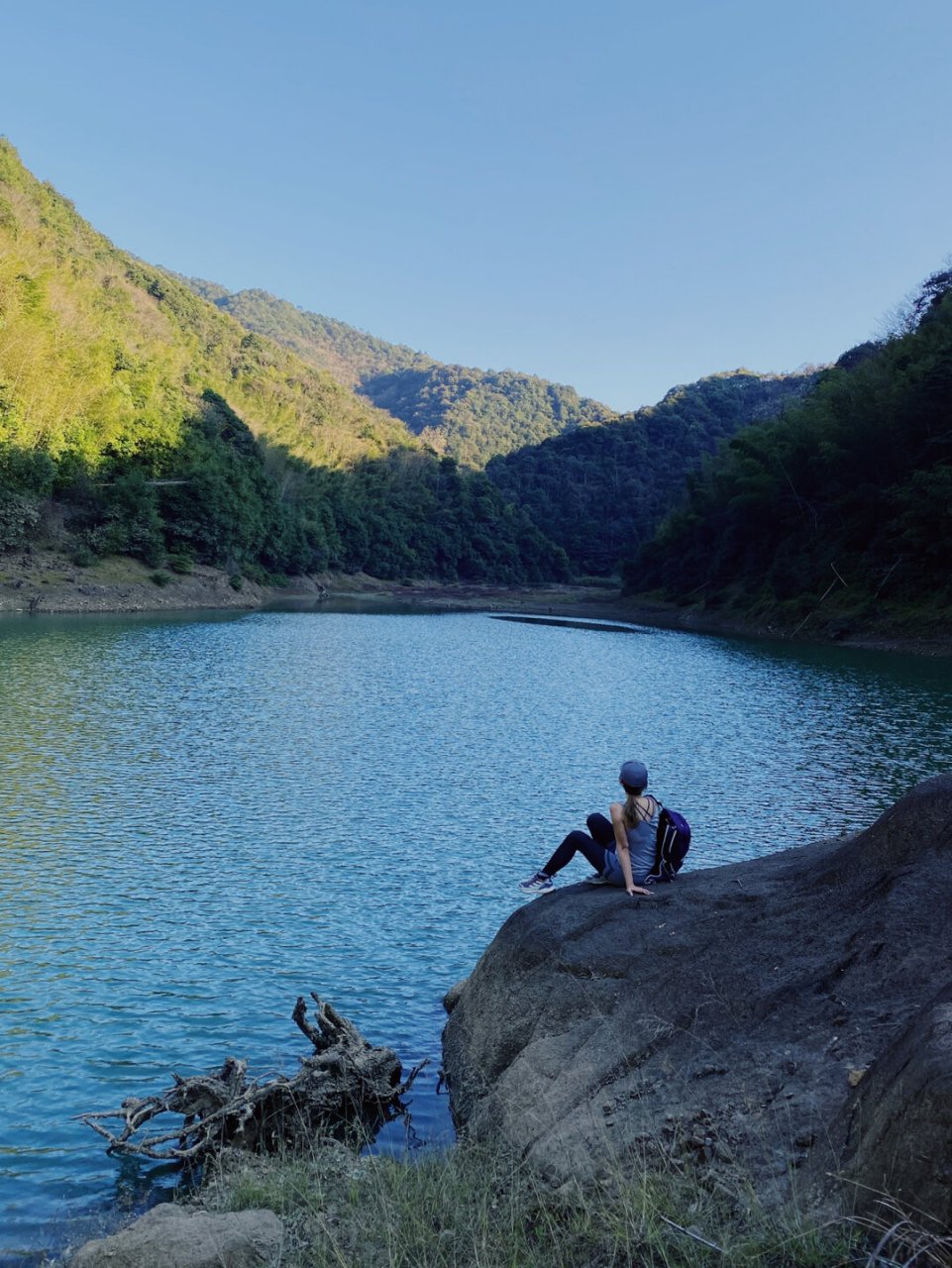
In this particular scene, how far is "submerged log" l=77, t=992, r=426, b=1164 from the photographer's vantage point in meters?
7.05

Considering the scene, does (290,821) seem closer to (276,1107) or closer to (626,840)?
(626,840)

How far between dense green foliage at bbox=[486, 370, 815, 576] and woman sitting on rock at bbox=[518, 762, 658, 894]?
147m

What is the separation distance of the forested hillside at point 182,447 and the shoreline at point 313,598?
1.80 m

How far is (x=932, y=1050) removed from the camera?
438 cm

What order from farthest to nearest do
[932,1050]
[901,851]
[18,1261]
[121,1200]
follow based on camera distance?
[901,851]
[121,1200]
[18,1261]
[932,1050]

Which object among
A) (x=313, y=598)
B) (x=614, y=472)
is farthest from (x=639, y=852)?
(x=614, y=472)

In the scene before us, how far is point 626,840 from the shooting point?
912 cm

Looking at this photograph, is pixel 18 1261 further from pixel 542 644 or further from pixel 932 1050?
pixel 542 644

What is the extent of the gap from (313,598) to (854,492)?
5841cm

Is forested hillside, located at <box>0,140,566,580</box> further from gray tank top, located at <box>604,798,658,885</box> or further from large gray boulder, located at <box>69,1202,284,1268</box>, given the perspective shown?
large gray boulder, located at <box>69,1202,284,1268</box>

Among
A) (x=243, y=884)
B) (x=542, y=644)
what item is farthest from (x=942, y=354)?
(x=243, y=884)

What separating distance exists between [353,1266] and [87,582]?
2607 inches

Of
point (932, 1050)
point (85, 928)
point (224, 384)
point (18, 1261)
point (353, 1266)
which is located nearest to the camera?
point (932, 1050)

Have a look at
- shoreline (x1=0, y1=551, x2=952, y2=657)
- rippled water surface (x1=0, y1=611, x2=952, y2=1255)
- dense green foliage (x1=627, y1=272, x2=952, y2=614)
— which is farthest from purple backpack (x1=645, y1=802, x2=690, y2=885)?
dense green foliage (x1=627, y1=272, x2=952, y2=614)
